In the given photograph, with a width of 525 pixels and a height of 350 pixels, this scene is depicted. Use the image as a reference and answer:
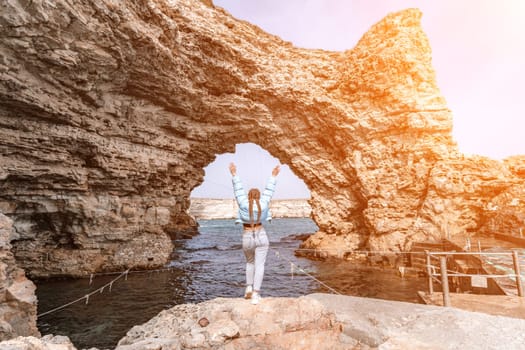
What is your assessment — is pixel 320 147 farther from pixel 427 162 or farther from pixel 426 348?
pixel 426 348

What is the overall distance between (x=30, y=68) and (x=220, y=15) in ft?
51.4

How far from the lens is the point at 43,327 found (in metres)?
10.6

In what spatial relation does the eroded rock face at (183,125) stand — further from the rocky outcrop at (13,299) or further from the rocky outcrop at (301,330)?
the rocky outcrop at (301,330)

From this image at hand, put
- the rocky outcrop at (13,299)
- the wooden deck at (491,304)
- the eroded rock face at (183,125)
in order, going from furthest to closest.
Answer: the eroded rock face at (183,125)
the rocky outcrop at (13,299)
the wooden deck at (491,304)

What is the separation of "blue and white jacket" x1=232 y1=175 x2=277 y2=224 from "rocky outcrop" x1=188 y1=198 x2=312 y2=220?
325ft

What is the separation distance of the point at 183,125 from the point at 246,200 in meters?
18.9

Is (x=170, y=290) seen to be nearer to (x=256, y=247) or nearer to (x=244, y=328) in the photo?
(x=256, y=247)

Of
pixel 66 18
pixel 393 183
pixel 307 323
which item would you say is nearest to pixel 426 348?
pixel 307 323

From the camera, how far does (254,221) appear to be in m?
4.35

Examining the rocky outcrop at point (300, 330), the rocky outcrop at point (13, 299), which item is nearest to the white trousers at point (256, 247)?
the rocky outcrop at point (300, 330)

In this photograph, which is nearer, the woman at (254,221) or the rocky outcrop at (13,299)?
the woman at (254,221)

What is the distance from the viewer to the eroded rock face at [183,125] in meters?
13.6

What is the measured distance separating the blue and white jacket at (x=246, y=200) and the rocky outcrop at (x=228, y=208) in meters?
99.0

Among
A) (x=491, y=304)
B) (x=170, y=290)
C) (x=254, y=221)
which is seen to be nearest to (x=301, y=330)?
Answer: (x=254, y=221)
